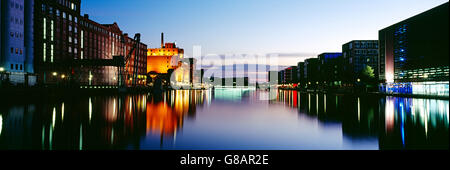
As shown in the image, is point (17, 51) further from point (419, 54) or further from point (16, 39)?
point (419, 54)

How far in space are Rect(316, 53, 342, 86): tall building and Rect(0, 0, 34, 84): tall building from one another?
110 metres

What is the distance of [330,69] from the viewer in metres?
163

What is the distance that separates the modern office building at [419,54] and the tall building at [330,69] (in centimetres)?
3040

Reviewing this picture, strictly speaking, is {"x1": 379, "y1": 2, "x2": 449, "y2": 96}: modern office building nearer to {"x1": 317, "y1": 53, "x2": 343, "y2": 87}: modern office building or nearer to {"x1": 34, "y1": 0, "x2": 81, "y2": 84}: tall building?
{"x1": 317, "y1": 53, "x2": 343, "y2": 87}: modern office building

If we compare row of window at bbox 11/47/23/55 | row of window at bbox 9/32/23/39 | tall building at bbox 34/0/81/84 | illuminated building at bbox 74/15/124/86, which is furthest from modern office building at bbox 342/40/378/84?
row of window at bbox 9/32/23/39

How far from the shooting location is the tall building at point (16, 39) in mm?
70375

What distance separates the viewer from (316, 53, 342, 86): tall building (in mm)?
133500

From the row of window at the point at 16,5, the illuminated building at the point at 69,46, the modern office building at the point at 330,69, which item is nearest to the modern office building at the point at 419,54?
the modern office building at the point at 330,69

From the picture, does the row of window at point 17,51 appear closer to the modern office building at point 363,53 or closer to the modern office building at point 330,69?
the modern office building at point 330,69
